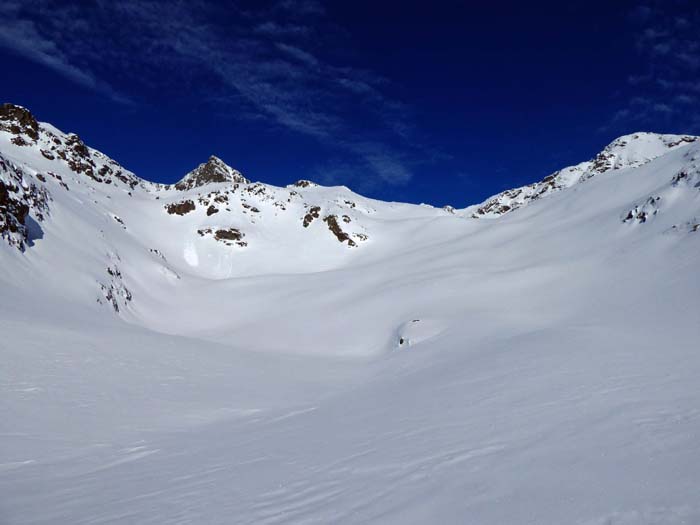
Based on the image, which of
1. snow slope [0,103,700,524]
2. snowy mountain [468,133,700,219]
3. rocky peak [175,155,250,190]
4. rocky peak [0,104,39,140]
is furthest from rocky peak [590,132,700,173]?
rocky peak [0,104,39,140]

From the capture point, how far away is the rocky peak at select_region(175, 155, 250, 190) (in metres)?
111

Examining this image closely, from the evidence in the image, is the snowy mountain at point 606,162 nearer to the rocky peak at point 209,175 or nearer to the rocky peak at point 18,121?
the rocky peak at point 209,175

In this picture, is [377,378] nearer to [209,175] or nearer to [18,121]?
[18,121]

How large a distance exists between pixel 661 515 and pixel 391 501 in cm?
241

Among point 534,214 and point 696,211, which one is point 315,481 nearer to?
point 696,211

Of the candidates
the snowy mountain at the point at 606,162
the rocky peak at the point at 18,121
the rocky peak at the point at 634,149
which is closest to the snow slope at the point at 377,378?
the rocky peak at the point at 18,121

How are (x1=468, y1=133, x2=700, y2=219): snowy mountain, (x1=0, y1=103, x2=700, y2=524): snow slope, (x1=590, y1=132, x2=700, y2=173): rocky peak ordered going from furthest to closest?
1. (x1=590, y1=132, x2=700, y2=173): rocky peak
2. (x1=468, y1=133, x2=700, y2=219): snowy mountain
3. (x1=0, y1=103, x2=700, y2=524): snow slope

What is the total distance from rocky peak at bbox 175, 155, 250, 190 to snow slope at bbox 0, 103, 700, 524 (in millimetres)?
73909

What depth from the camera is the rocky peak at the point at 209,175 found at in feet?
364

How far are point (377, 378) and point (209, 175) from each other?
10934 cm

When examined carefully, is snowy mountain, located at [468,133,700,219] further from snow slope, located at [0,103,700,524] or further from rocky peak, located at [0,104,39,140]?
rocky peak, located at [0,104,39,140]

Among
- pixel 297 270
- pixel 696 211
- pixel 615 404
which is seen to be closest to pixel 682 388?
pixel 615 404

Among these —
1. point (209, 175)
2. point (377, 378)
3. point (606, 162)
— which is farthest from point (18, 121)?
point (606, 162)

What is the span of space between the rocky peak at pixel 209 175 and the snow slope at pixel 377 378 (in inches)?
2910
